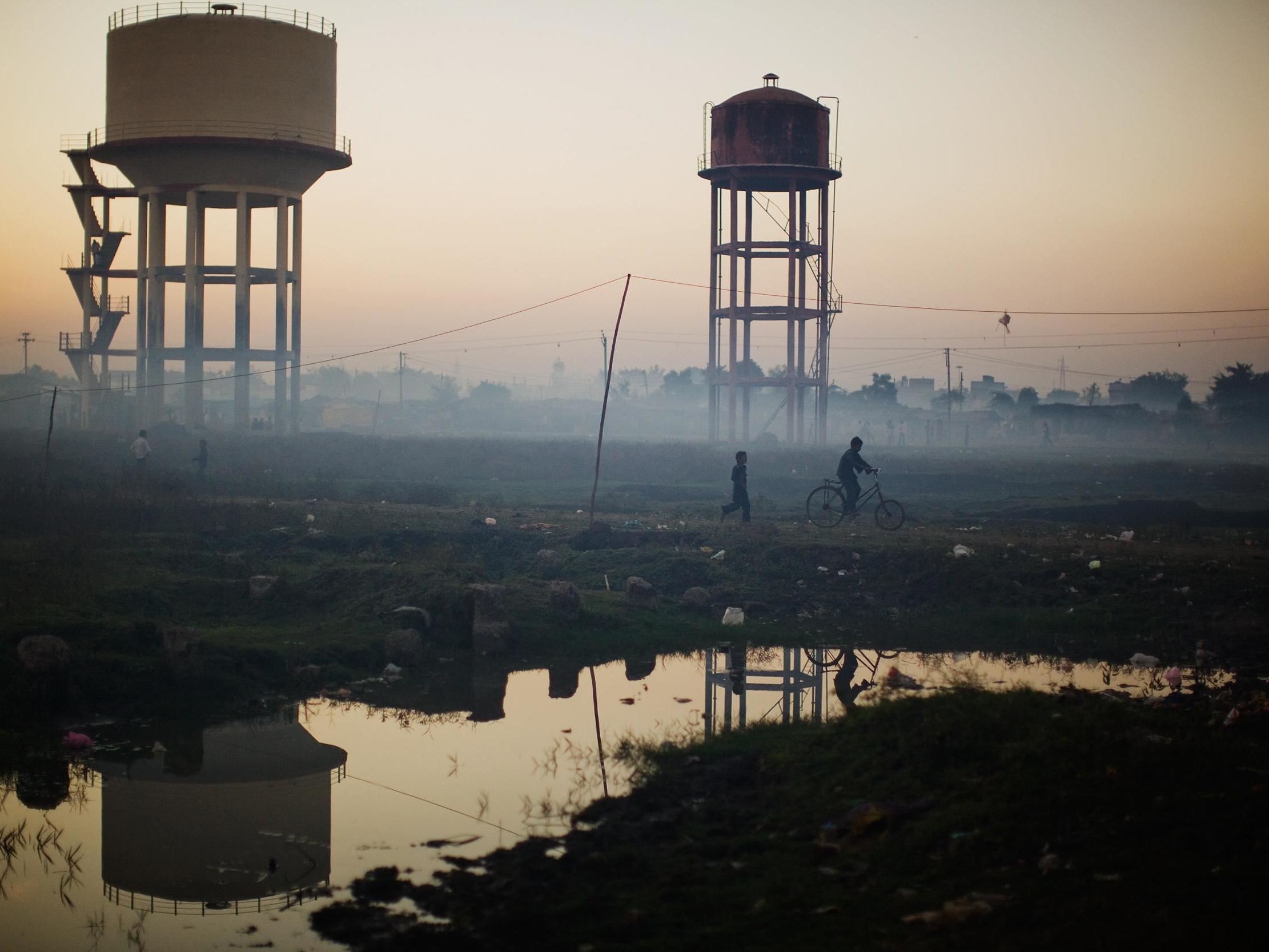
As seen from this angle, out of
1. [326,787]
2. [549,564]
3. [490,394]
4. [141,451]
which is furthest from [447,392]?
[326,787]

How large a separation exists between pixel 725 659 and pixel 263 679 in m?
5.07

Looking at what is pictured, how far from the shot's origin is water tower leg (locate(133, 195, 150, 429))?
38.4m

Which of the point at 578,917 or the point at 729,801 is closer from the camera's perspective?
the point at 578,917

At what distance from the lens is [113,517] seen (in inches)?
733

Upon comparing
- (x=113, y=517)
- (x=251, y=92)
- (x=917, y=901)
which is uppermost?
(x=251, y=92)

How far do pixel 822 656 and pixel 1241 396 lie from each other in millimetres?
71783

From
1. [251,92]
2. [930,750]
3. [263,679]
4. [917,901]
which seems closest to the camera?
[917,901]

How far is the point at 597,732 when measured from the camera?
1046 cm

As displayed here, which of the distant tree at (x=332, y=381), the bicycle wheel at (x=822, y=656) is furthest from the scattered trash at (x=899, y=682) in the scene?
the distant tree at (x=332, y=381)

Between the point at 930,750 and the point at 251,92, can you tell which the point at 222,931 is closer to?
the point at 930,750

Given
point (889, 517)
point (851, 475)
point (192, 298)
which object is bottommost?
point (889, 517)

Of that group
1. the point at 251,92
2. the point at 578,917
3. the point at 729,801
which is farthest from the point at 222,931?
the point at 251,92

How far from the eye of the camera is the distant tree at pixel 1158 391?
346ft

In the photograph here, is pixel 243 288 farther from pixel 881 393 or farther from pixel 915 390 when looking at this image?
pixel 915 390
